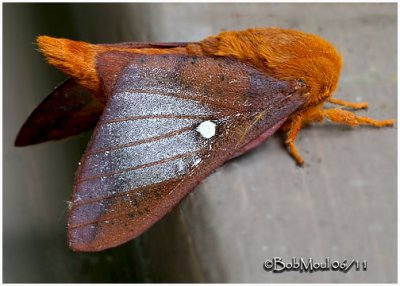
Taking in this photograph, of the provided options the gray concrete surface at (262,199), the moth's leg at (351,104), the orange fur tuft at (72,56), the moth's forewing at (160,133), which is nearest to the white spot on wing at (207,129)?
the moth's forewing at (160,133)

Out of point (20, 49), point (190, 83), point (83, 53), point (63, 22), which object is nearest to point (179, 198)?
point (190, 83)

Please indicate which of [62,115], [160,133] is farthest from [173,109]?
[62,115]

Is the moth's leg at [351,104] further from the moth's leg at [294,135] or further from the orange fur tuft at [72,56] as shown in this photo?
the orange fur tuft at [72,56]

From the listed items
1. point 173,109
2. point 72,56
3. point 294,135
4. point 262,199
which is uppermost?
point 72,56

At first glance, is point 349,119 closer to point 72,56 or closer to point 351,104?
point 351,104

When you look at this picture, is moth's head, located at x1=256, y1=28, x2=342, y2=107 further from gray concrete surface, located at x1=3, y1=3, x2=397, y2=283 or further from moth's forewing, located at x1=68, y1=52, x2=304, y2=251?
gray concrete surface, located at x1=3, y1=3, x2=397, y2=283

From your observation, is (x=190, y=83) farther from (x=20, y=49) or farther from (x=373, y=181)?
(x=20, y=49)
